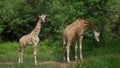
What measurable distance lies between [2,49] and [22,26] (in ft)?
8.52

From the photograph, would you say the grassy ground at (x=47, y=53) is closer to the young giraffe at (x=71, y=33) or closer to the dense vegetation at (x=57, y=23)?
the dense vegetation at (x=57, y=23)

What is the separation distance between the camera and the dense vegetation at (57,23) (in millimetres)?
16969

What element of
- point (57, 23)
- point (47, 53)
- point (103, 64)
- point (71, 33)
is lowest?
point (103, 64)

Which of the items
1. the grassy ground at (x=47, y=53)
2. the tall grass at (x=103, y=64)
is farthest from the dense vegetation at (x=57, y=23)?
the tall grass at (x=103, y=64)

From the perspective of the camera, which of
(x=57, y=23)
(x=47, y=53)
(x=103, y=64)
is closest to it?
(x=103, y=64)

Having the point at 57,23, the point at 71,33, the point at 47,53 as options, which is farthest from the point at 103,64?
the point at 57,23

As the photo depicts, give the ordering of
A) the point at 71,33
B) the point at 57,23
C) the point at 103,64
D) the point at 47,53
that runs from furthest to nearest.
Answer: the point at 57,23
the point at 47,53
the point at 71,33
the point at 103,64

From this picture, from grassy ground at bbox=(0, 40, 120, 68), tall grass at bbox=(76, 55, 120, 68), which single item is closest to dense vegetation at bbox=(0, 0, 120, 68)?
grassy ground at bbox=(0, 40, 120, 68)

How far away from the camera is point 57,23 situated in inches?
720

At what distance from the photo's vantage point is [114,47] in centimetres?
1741

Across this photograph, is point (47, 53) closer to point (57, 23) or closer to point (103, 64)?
point (57, 23)

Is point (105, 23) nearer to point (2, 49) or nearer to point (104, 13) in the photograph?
point (104, 13)

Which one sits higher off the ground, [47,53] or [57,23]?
[57,23]

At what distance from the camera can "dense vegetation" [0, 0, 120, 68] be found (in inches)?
668
